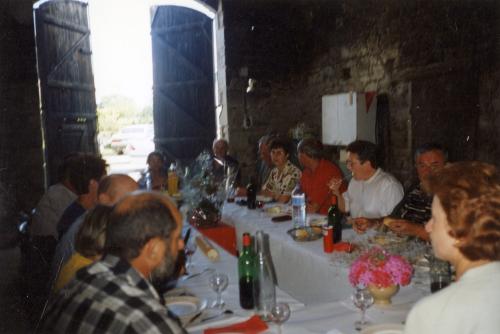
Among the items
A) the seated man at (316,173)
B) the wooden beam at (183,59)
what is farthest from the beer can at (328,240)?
the wooden beam at (183,59)

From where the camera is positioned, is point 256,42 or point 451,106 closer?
point 451,106

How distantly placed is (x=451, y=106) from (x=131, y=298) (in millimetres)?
4581

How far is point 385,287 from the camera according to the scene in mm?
1723

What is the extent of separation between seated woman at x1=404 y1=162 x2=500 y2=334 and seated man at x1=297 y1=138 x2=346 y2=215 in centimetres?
275

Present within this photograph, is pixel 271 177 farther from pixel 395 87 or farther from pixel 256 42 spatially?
pixel 256 42

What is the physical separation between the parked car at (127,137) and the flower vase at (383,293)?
14.0 m

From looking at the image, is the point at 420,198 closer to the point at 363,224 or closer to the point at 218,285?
the point at 363,224

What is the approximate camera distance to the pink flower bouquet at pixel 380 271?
5.62 feet

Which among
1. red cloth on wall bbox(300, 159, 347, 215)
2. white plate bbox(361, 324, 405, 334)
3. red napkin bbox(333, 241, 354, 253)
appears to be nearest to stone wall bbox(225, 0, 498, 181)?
red cloth on wall bbox(300, 159, 347, 215)

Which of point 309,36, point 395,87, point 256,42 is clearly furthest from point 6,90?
point 395,87

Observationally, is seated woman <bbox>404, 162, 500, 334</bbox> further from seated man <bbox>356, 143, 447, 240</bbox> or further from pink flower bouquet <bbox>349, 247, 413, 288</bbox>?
seated man <bbox>356, 143, 447, 240</bbox>

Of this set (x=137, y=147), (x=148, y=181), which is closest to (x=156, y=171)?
(x=148, y=181)

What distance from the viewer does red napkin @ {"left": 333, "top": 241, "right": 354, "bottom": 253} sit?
243 centimetres

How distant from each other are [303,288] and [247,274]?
2.70ft
